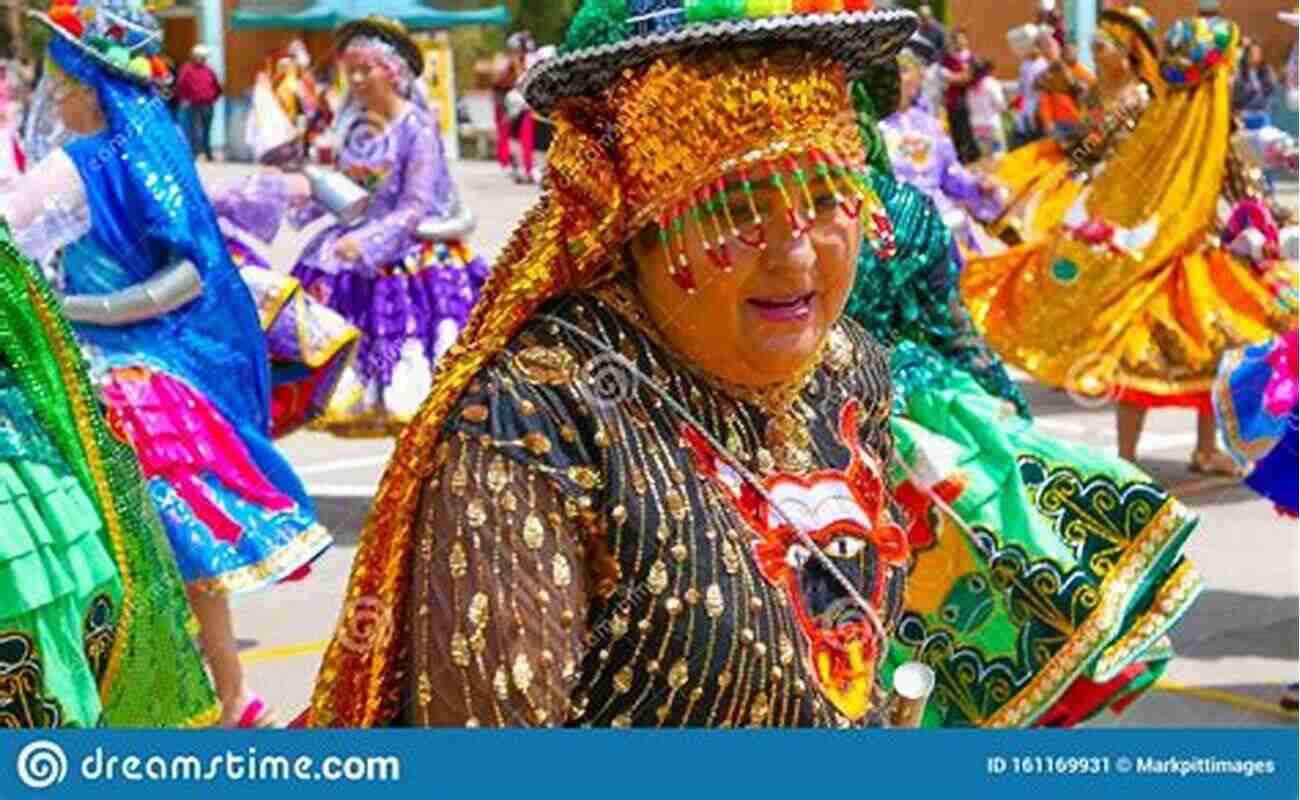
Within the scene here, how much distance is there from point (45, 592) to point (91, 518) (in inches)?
4.7

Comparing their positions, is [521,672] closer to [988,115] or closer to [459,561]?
[459,561]

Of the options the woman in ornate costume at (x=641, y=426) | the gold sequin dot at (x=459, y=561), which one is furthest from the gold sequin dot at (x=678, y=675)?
the gold sequin dot at (x=459, y=561)

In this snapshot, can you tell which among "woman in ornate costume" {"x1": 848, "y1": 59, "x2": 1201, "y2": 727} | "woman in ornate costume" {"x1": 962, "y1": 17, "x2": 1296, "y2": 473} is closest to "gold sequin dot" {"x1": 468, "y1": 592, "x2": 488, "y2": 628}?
"woman in ornate costume" {"x1": 848, "y1": 59, "x2": 1201, "y2": 727}

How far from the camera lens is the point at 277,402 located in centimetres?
650

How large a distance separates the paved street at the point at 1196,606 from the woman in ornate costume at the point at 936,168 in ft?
2.95

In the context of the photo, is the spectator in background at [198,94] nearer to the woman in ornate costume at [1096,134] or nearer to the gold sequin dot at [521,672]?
the woman in ornate costume at [1096,134]

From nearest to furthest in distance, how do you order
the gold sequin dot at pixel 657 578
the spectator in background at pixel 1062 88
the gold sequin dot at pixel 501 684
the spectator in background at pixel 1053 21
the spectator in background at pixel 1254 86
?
1. the gold sequin dot at pixel 501 684
2. the gold sequin dot at pixel 657 578
3. the spectator in background at pixel 1053 21
4. the spectator in background at pixel 1254 86
5. the spectator in background at pixel 1062 88

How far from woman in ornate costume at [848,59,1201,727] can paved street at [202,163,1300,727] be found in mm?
1007

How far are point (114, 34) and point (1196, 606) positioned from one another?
330 centimetres

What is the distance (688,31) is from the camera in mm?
2252

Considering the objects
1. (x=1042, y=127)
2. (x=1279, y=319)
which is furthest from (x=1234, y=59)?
→ (x=1042, y=127)

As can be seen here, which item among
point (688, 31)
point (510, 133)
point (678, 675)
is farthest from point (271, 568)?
point (510, 133)

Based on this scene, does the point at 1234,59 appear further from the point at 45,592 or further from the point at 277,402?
the point at 45,592

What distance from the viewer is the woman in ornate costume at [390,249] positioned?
7.75 metres
